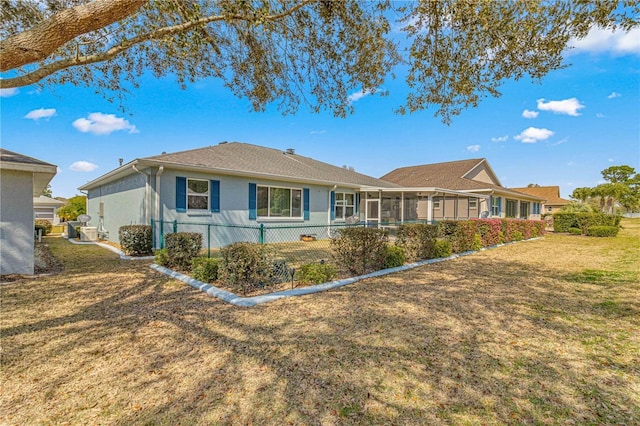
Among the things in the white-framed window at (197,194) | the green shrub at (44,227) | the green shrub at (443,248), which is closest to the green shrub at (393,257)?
the green shrub at (443,248)

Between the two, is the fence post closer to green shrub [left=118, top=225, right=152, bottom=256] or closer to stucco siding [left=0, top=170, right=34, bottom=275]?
green shrub [left=118, top=225, right=152, bottom=256]

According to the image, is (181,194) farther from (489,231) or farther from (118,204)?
(489,231)

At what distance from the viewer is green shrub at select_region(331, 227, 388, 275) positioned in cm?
706

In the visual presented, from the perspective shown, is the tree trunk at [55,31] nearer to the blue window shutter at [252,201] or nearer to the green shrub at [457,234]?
the blue window shutter at [252,201]

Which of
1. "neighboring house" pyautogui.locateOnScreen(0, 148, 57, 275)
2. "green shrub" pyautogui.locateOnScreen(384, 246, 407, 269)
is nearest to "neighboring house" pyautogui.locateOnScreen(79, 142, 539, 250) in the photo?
"green shrub" pyautogui.locateOnScreen(384, 246, 407, 269)

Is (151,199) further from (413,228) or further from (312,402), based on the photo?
(312,402)

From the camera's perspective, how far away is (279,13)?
545cm

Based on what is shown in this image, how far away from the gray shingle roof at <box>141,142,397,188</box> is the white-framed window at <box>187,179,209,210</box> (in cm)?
72

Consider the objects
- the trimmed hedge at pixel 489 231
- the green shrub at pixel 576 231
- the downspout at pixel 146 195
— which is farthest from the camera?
the green shrub at pixel 576 231

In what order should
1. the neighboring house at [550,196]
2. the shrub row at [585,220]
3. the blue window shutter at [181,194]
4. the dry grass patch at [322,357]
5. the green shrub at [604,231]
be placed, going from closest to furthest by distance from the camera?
the dry grass patch at [322,357]
the blue window shutter at [181,194]
the green shrub at [604,231]
the shrub row at [585,220]
the neighboring house at [550,196]

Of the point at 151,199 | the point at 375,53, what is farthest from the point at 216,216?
the point at 375,53

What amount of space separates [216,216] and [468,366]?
10.0 metres

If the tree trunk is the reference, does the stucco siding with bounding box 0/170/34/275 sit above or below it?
below

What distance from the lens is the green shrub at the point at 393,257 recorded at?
7.75 meters
